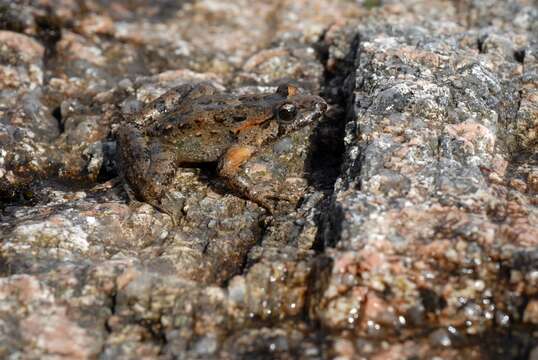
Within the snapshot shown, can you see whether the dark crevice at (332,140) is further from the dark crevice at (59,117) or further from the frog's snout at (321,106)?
the dark crevice at (59,117)

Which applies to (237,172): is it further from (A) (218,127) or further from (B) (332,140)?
(B) (332,140)

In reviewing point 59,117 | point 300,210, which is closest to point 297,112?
point 300,210

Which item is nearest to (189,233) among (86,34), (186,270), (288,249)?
(186,270)

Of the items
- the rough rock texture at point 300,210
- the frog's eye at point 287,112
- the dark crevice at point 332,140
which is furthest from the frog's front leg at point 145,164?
the dark crevice at point 332,140

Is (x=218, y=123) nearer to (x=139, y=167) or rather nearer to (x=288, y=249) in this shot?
(x=139, y=167)

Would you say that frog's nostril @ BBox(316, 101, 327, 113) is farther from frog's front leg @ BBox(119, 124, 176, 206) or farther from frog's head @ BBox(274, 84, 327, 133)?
frog's front leg @ BBox(119, 124, 176, 206)

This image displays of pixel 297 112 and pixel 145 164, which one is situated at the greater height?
pixel 297 112
